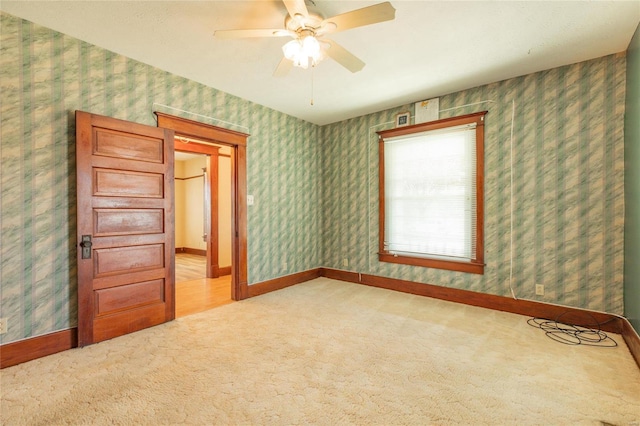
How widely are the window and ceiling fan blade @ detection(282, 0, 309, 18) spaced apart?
2813mm

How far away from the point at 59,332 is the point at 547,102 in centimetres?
557

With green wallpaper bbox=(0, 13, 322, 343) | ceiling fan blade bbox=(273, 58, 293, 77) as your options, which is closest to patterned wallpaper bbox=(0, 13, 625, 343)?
green wallpaper bbox=(0, 13, 322, 343)

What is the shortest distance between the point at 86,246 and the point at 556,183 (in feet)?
16.2

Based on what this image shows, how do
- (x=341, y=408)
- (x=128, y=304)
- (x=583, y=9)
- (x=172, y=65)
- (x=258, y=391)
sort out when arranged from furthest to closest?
1. (x=172, y=65)
2. (x=128, y=304)
3. (x=583, y=9)
4. (x=258, y=391)
5. (x=341, y=408)

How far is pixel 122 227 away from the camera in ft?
9.56

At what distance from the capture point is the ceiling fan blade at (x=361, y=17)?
5.72ft

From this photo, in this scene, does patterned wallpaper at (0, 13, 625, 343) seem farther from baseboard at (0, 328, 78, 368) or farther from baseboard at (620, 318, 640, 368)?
baseboard at (620, 318, 640, 368)

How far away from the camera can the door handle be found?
8.61 ft

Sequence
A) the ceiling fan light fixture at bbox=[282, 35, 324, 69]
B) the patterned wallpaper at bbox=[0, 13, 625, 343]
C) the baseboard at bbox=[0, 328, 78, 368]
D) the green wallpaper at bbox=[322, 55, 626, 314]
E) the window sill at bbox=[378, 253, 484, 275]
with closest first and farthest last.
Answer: the ceiling fan light fixture at bbox=[282, 35, 324, 69] → the baseboard at bbox=[0, 328, 78, 368] → the patterned wallpaper at bbox=[0, 13, 625, 343] → the green wallpaper at bbox=[322, 55, 626, 314] → the window sill at bbox=[378, 253, 484, 275]

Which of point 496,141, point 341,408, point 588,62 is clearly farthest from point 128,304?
point 588,62

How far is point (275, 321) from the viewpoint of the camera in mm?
3289

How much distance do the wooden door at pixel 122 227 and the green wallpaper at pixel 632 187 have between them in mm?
4516

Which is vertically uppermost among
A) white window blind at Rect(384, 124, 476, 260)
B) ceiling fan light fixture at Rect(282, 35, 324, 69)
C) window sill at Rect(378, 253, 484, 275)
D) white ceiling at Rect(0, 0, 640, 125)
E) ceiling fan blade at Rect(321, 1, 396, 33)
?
white ceiling at Rect(0, 0, 640, 125)

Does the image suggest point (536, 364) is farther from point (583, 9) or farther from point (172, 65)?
point (172, 65)
